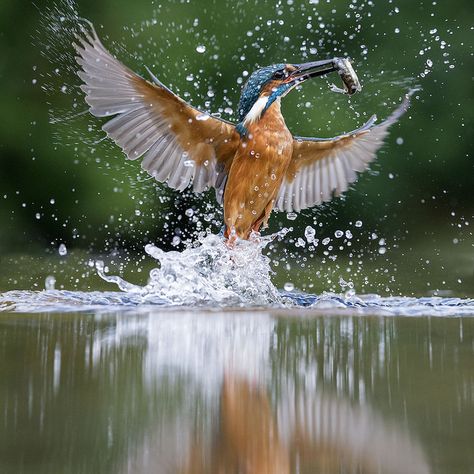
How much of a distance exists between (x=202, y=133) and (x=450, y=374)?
7.43 feet

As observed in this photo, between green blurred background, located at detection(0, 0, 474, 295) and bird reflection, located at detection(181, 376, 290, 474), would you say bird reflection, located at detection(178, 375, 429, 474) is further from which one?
green blurred background, located at detection(0, 0, 474, 295)

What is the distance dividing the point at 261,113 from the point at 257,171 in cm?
25

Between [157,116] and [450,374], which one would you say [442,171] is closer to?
[157,116]

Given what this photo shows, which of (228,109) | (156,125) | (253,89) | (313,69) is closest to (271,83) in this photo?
(253,89)

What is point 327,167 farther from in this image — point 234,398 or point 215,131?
point 234,398

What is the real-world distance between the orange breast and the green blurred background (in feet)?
12.2

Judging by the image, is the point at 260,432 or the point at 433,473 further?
the point at 260,432

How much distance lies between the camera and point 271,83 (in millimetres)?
4363

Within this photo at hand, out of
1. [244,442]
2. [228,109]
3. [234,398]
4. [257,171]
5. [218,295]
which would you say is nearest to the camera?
[244,442]

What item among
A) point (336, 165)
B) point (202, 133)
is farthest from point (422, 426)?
point (336, 165)

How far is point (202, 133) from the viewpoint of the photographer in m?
4.39

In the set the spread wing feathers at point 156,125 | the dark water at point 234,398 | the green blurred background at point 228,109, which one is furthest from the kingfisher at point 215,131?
the green blurred background at point 228,109

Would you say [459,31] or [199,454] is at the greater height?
[459,31]

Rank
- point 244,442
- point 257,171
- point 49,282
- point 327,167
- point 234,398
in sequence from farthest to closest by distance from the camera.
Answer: point 49,282
point 327,167
point 257,171
point 234,398
point 244,442
